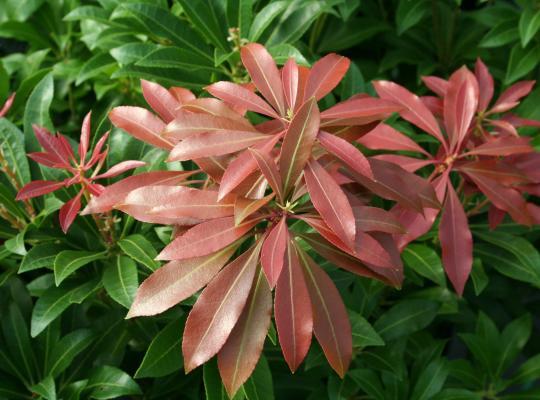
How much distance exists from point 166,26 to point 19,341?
733mm

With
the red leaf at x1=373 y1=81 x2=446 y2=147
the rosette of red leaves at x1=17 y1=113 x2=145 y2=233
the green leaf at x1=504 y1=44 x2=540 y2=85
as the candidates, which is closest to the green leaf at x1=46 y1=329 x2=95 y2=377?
the rosette of red leaves at x1=17 y1=113 x2=145 y2=233

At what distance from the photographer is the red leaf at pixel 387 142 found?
4.15 ft

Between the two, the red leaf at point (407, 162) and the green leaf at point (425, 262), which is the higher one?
the red leaf at point (407, 162)

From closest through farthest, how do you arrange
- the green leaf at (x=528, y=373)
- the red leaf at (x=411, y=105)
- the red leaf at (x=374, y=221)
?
the red leaf at (x=374, y=221) < the red leaf at (x=411, y=105) < the green leaf at (x=528, y=373)

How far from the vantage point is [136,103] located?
169 centimetres

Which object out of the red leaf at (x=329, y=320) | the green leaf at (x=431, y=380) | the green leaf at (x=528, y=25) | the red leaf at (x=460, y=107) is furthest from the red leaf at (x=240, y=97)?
the green leaf at (x=528, y=25)

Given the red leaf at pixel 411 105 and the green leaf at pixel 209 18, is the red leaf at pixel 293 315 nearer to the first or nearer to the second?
the red leaf at pixel 411 105

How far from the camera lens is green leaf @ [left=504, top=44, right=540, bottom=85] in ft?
5.54

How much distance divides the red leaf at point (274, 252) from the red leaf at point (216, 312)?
72 mm

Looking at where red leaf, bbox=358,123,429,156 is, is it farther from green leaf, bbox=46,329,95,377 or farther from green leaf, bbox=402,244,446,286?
green leaf, bbox=46,329,95,377

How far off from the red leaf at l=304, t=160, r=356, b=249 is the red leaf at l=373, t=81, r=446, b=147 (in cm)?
44

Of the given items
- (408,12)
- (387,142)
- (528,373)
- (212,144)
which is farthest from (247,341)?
(408,12)

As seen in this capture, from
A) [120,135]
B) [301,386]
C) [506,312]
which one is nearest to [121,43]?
[120,135]

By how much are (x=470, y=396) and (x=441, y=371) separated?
81 mm
